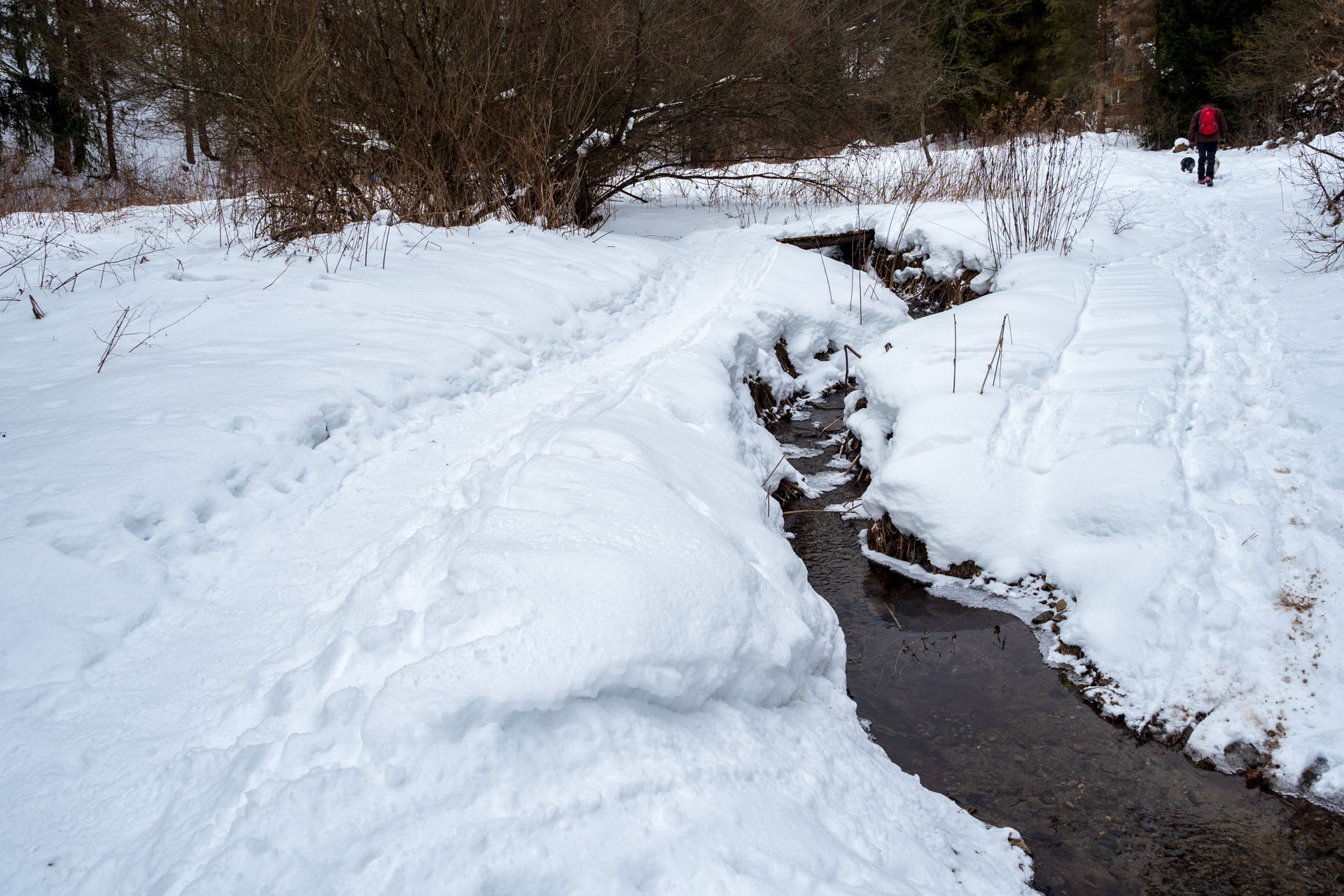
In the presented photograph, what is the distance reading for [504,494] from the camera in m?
2.93

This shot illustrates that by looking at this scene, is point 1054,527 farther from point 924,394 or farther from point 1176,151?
point 1176,151

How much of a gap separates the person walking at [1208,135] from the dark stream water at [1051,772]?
41.4ft

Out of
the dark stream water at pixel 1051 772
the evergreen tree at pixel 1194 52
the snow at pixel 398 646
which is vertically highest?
the evergreen tree at pixel 1194 52

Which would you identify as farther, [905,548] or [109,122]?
[109,122]

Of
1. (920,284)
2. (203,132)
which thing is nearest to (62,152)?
(203,132)

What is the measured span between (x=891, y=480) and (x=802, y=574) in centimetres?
111

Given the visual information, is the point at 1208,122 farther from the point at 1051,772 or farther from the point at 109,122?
the point at 109,122

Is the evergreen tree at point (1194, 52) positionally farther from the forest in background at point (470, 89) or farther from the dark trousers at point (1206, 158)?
the dark trousers at point (1206, 158)

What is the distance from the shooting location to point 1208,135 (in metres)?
12.2

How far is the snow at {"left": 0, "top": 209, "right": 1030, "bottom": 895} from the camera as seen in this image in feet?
5.44

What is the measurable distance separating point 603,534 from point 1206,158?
14458mm

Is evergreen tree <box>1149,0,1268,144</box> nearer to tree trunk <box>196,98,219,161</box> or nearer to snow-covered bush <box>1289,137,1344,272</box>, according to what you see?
snow-covered bush <box>1289,137,1344,272</box>

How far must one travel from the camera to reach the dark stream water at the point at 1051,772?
2281mm

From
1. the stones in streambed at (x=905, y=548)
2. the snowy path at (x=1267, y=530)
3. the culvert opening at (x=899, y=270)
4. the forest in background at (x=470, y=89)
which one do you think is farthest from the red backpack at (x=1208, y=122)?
the stones in streambed at (x=905, y=548)
